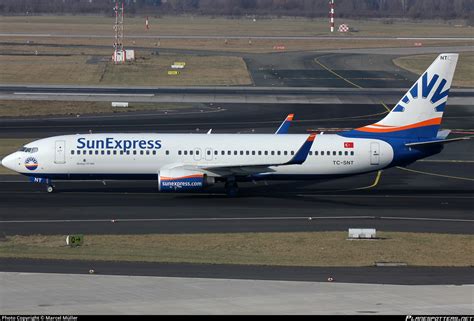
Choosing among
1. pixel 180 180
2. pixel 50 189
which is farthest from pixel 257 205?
Answer: pixel 50 189

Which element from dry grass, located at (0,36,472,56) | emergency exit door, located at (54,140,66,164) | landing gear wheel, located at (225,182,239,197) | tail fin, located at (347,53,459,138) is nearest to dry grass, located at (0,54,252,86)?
dry grass, located at (0,36,472,56)

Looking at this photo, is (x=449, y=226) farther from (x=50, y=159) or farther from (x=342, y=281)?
(x=50, y=159)

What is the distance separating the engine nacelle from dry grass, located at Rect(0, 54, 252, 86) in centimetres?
6817

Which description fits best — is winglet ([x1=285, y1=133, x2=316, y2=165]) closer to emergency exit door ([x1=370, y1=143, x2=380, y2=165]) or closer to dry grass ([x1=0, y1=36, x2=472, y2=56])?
emergency exit door ([x1=370, y1=143, x2=380, y2=165])

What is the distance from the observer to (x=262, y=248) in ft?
145

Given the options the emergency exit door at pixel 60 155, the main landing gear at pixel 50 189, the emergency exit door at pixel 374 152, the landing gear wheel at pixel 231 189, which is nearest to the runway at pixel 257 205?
the landing gear wheel at pixel 231 189

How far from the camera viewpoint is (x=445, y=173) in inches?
2665

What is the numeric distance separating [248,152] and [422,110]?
1152cm

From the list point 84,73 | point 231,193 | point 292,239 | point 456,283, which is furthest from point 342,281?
point 84,73

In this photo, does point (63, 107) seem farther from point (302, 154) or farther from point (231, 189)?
point (302, 154)

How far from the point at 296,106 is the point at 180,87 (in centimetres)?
2275

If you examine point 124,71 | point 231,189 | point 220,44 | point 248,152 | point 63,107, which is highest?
point 248,152

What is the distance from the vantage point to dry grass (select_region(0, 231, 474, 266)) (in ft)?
137

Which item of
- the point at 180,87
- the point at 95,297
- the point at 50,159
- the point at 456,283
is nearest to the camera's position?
the point at 95,297
